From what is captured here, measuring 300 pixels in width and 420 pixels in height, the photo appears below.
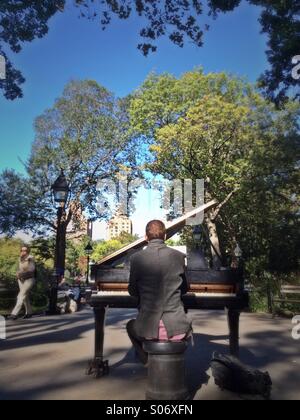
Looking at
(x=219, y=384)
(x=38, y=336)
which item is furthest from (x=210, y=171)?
(x=219, y=384)

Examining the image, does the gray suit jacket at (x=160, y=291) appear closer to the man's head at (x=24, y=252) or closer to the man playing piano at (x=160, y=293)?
the man playing piano at (x=160, y=293)

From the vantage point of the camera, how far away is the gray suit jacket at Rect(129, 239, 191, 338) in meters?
3.37

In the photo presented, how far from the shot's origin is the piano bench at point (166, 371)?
3.17 metres

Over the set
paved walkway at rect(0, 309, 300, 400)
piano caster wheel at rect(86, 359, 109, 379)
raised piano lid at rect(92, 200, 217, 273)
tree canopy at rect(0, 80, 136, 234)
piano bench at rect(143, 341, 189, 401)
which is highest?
tree canopy at rect(0, 80, 136, 234)

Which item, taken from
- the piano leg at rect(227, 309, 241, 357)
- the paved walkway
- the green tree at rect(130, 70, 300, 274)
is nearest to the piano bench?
the paved walkway

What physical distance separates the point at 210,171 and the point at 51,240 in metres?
12.3

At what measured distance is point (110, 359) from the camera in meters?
5.62

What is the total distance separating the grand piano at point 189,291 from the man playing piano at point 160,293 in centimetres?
97

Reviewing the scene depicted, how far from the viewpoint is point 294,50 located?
35.6 feet

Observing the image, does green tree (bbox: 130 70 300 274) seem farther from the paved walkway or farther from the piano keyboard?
the piano keyboard

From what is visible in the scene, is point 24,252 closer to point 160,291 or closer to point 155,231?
point 155,231

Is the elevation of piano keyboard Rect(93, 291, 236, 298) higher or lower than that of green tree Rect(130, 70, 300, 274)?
lower

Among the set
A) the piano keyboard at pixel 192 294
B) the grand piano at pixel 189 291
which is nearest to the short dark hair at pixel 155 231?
the grand piano at pixel 189 291

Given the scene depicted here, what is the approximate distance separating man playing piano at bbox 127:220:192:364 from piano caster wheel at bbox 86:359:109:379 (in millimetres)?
1449
